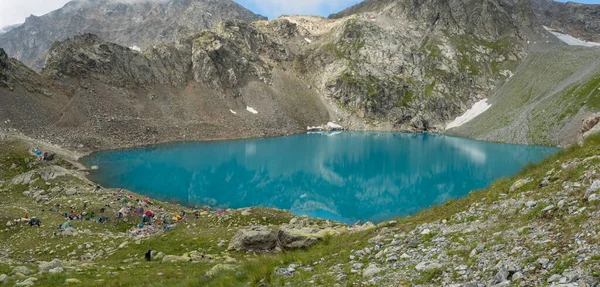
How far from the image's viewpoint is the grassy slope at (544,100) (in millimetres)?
88938

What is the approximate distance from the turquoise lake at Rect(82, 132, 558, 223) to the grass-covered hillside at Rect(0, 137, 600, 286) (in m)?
24.2

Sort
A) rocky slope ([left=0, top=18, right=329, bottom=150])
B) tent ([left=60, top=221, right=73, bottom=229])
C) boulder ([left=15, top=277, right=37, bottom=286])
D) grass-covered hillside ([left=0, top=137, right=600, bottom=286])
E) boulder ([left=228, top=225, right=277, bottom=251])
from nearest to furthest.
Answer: grass-covered hillside ([left=0, top=137, right=600, bottom=286]) < boulder ([left=15, top=277, right=37, bottom=286]) < boulder ([left=228, top=225, right=277, bottom=251]) < tent ([left=60, top=221, right=73, bottom=229]) < rocky slope ([left=0, top=18, right=329, bottom=150])

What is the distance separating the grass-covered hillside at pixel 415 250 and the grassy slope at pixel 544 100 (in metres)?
91.5

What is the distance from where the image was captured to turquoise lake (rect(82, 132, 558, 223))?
4788 centimetres

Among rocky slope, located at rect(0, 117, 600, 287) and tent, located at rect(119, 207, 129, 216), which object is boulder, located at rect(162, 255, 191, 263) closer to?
rocky slope, located at rect(0, 117, 600, 287)

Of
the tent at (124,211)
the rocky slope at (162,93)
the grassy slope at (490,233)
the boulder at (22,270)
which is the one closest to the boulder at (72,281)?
the boulder at (22,270)

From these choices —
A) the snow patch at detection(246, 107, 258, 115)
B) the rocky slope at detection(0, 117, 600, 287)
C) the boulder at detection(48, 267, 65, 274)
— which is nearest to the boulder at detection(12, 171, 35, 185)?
the rocky slope at detection(0, 117, 600, 287)

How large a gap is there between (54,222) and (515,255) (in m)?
30.5

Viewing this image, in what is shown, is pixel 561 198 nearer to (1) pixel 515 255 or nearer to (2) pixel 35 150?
(1) pixel 515 255

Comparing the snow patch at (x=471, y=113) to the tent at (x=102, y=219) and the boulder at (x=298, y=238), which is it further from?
the boulder at (x=298, y=238)

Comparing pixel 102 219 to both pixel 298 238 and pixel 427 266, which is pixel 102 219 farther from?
pixel 427 266

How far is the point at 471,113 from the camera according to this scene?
145m

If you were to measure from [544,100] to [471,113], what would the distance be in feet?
133

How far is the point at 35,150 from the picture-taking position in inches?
2320
